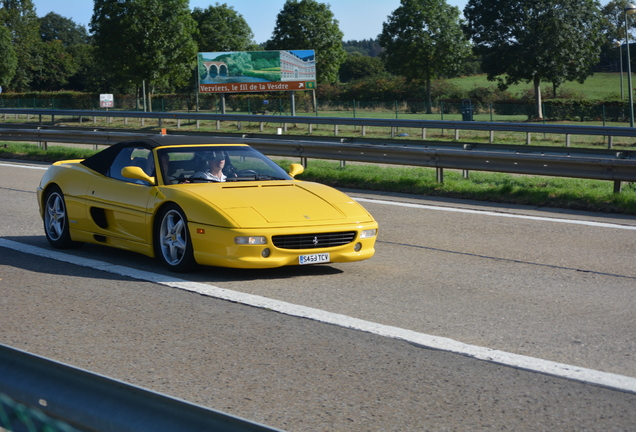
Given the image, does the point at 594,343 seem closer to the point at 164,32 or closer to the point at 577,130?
the point at 577,130

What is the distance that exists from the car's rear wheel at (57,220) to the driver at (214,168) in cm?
170

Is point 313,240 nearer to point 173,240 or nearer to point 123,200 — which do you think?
point 173,240

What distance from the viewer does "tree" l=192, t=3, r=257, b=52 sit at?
285 feet

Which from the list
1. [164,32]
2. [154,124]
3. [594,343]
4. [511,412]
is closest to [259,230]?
[594,343]

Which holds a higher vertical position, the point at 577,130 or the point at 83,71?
the point at 83,71

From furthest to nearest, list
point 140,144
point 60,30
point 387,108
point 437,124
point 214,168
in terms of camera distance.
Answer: point 60,30 < point 387,108 < point 437,124 < point 140,144 < point 214,168

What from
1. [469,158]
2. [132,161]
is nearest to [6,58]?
[469,158]

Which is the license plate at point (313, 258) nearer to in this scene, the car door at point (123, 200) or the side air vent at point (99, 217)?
the car door at point (123, 200)

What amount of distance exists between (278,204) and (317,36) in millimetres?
67989

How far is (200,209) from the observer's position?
24.0 ft

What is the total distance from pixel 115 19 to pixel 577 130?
140 ft

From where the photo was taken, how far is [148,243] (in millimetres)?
7824

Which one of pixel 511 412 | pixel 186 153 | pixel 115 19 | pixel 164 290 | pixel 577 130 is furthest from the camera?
pixel 115 19

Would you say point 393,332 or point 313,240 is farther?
point 313,240
